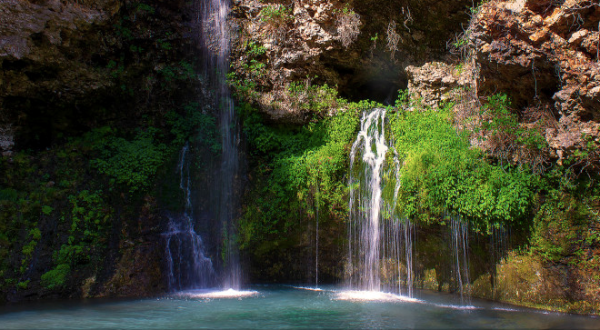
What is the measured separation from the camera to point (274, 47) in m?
11.0

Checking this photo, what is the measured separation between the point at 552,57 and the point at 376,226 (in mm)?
4526

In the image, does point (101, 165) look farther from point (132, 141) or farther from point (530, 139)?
point (530, 139)

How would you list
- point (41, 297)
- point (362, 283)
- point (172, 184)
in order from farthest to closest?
point (172, 184), point (362, 283), point (41, 297)

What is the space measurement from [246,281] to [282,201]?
2282 millimetres

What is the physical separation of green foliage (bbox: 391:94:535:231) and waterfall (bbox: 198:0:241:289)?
412 cm

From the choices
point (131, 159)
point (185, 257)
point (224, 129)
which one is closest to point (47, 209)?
point (131, 159)

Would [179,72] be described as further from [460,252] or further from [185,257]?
[460,252]

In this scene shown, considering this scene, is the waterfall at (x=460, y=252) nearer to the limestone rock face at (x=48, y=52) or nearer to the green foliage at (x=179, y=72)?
the green foliage at (x=179, y=72)

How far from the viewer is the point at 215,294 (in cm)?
834

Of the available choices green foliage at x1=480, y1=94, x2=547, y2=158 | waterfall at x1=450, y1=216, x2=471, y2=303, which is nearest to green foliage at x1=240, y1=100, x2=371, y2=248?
waterfall at x1=450, y1=216, x2=471, y2=303

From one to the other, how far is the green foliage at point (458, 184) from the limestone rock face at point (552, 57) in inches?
41.1

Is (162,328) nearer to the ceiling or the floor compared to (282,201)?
nearer to the floor

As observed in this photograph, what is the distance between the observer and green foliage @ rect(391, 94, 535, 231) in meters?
7.21

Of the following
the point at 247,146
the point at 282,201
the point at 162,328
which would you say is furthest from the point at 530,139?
the point at 162,328
